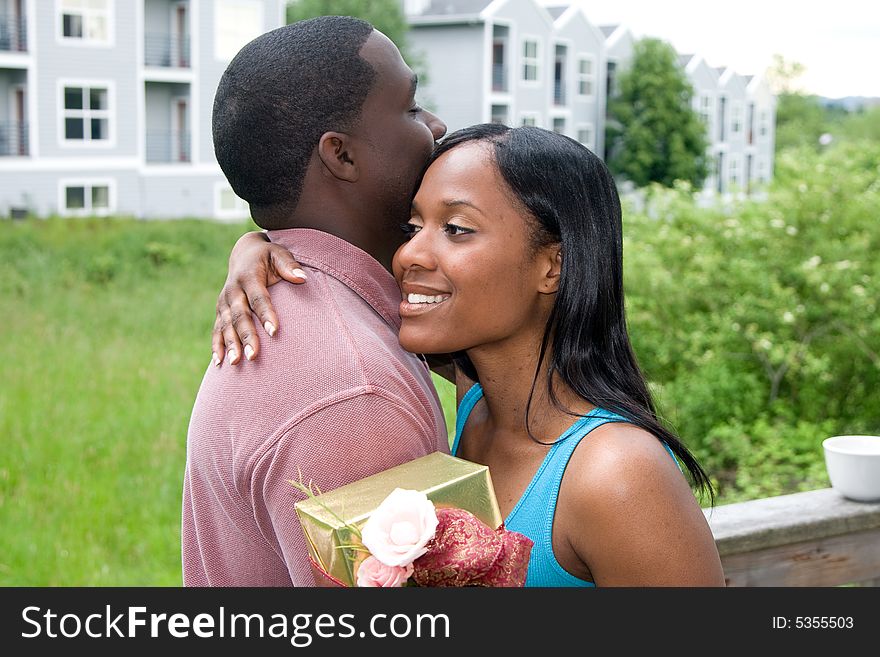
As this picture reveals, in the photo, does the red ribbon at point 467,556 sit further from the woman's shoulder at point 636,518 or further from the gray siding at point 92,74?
the gray siding at point 92,74

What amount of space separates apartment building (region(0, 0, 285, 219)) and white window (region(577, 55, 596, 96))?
864 cm

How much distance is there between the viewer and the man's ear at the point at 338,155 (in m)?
1.29

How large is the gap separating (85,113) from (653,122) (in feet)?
46.4

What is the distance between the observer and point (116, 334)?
855 cm

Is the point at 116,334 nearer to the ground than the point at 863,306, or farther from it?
nearer to the ground

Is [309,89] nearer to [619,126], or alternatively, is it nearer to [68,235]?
[68,235]

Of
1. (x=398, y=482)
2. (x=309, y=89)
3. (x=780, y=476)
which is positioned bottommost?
(x=780, y=476)

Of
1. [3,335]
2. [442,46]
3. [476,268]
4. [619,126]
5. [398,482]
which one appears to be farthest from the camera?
[619,126]

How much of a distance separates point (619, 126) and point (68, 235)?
15.5 m

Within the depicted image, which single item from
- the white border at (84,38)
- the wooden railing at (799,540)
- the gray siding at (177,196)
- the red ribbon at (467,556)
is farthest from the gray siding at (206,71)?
the red ribbon at (467,556)

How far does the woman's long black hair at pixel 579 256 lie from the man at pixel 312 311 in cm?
10

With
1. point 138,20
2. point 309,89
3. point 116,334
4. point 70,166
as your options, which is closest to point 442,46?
point 138,20

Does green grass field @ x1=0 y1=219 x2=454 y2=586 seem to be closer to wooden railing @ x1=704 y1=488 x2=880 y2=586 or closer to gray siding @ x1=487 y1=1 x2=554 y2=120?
wooden railing @ x1=704 y1=488 x2=880 y2=586

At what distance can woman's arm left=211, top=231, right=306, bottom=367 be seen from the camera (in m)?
1.22
